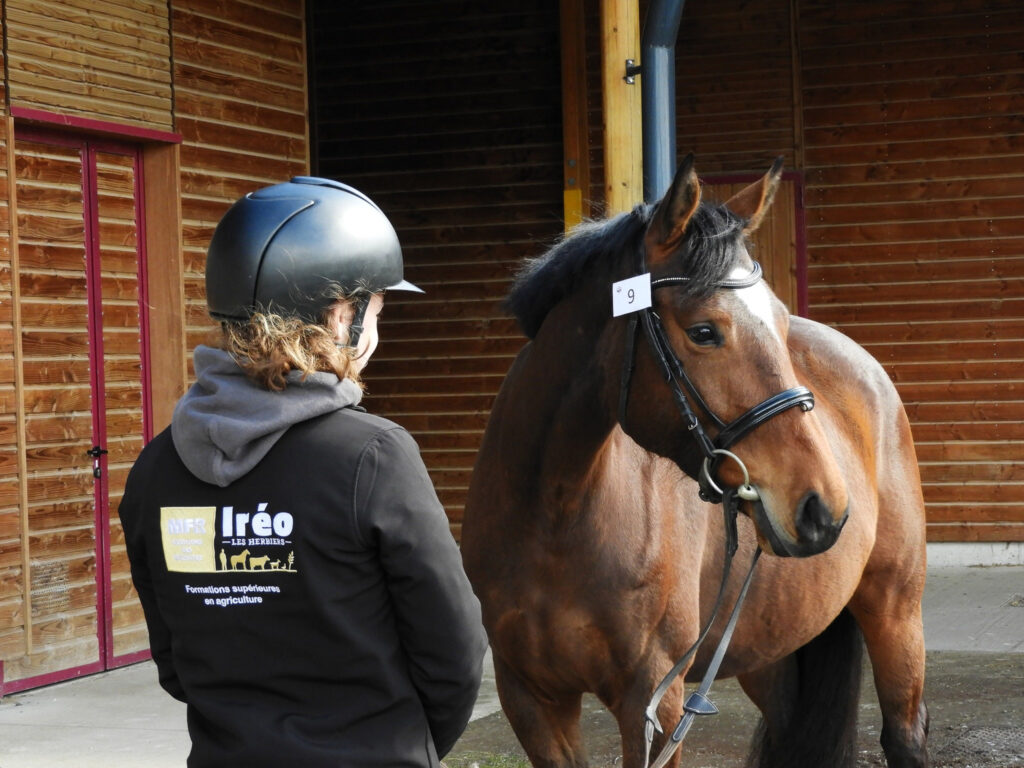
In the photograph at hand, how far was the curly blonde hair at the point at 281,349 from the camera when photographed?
1827 mm

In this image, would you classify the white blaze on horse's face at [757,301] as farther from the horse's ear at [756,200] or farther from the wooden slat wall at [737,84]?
the wooden slat wall at [737,84]

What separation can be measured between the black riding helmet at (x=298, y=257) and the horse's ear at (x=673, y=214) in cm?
89

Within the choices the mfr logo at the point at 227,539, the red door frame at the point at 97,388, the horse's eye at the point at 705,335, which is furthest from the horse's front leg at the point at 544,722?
the red door frame at the point at 97,388

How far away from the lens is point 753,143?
30.0 feet

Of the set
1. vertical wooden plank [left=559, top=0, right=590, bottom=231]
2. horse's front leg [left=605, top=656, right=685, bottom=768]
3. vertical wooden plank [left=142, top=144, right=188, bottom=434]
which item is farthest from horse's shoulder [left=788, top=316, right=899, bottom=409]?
vertical wooden plank [left=559, top=0, right=590, bottom=231]

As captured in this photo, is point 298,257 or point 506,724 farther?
point 506,724

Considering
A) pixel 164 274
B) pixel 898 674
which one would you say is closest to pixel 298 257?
pixel 898 674

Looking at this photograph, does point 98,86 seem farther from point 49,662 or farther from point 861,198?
point 861,198

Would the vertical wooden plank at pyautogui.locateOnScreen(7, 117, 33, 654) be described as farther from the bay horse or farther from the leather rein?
the leather rein

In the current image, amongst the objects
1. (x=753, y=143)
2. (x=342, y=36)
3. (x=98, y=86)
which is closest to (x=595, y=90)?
(x=753, y=143)

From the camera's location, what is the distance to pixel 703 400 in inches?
109

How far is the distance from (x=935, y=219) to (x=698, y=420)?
21.9 ft

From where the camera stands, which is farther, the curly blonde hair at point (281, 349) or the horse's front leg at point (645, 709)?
the horse's front leg at point (645, 709)

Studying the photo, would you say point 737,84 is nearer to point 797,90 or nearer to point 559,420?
point 797,90
